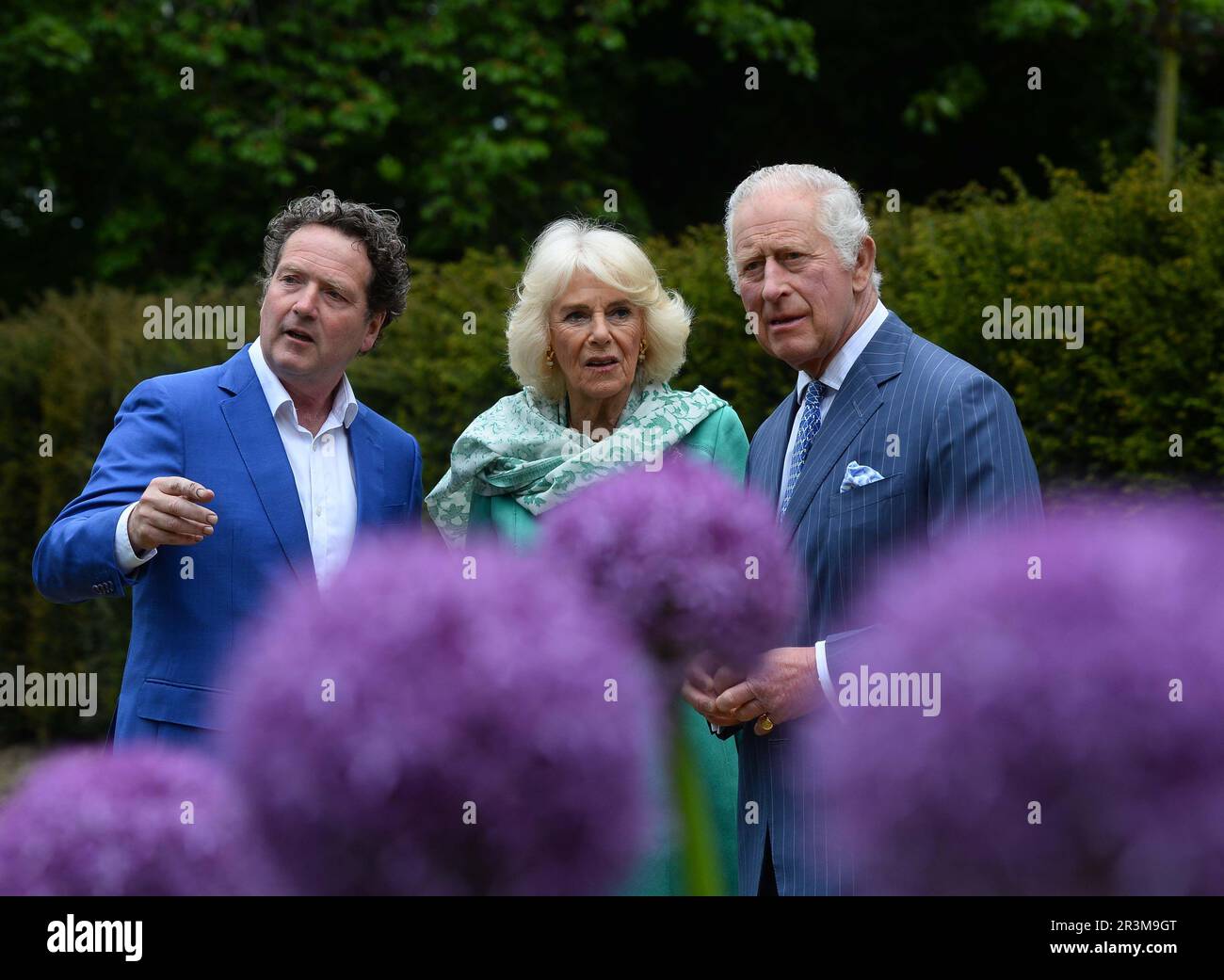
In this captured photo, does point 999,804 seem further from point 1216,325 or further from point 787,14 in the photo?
point 787,14

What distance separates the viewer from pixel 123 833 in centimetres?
54

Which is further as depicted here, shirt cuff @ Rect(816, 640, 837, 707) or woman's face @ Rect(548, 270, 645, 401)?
woman's face @ Rect(548, 270, 645, 401)

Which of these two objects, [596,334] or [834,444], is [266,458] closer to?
[596,334]

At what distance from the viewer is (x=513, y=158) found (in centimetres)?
1470

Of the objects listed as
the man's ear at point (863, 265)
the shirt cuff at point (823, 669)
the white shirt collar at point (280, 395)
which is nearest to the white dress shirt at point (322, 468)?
the white shirt collar at point (280, 395)

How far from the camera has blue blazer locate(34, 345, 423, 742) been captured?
2891 mm

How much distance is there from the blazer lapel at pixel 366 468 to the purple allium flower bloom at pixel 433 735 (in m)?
2.53

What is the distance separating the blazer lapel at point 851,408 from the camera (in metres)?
2.52

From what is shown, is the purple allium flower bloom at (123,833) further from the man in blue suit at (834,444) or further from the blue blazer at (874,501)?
the blue blazer at (874,501)

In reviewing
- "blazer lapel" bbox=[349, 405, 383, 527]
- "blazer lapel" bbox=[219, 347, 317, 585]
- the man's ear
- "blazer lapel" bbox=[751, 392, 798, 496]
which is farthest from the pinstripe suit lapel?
"blazer lapel" bbox=[219, 347, 317, 585]

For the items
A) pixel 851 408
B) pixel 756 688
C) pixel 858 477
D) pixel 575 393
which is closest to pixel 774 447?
pixel 851 408

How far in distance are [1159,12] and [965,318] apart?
10.4 m

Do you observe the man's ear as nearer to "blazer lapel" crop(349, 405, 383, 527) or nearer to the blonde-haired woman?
the blonde-haired woman

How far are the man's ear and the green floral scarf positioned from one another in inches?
25.0
